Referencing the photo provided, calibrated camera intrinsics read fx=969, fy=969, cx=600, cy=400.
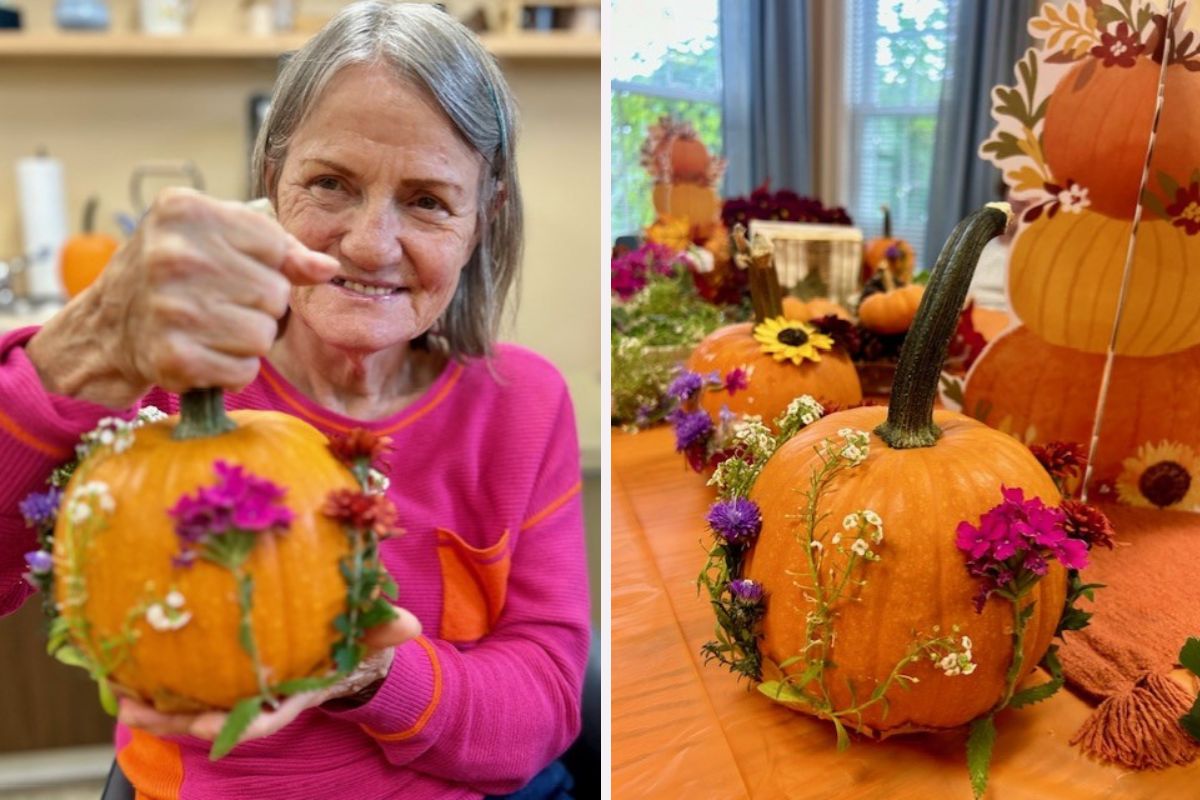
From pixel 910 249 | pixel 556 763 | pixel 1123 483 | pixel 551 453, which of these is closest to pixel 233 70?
pixel 910 249

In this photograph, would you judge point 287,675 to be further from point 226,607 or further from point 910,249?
point 910,249

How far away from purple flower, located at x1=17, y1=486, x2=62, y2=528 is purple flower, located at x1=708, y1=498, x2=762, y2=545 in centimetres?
56

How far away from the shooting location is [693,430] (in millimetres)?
1242

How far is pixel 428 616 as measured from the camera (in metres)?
0.95

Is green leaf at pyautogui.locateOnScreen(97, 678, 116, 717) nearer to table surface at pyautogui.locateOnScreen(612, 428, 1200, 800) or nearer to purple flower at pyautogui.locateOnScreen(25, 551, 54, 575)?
purple flower at pyautogui.locateOnScreen(25, 551, 54, 575)

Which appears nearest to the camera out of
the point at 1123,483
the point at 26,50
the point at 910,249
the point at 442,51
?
the point at 442,51

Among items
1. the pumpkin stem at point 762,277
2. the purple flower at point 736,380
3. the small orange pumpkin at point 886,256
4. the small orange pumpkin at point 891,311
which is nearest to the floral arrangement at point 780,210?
the small orange pumpkin at point 886,256

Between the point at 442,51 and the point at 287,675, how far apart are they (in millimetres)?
508

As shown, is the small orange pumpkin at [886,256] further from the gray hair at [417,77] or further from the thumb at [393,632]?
the thumb at [393,632]

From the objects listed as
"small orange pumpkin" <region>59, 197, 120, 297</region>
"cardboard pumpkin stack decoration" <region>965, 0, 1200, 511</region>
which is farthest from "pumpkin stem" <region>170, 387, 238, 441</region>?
"small orange pumpkin" <region>59, 197, 120, 297</region>

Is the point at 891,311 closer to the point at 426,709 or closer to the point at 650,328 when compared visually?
the point at 650,328

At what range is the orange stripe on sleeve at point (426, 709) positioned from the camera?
2.72 ft

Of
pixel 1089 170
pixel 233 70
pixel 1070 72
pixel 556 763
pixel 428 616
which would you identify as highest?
pixel 233 70

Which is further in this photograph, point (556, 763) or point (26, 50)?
point (26, 50)
